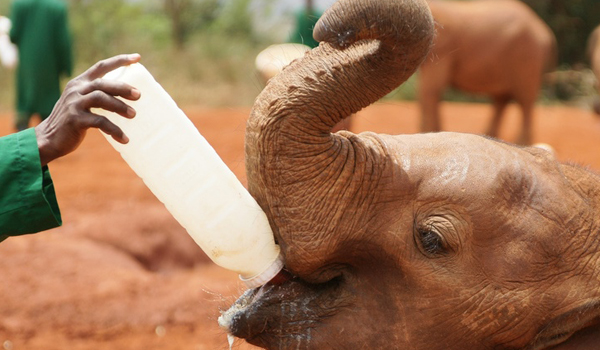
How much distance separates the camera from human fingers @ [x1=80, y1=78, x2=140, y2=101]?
242 centimetres

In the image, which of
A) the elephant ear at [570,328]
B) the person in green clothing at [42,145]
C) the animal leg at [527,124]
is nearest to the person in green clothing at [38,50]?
the animal leg at [527,124]

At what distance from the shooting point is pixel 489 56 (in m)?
12.8

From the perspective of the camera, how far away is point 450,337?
2.59 meters

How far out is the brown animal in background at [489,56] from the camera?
478 inches

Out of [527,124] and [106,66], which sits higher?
[106,66]

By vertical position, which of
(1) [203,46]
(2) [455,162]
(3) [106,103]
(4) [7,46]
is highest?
(3) [106,103]

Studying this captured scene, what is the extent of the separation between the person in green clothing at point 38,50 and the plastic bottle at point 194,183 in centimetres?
926

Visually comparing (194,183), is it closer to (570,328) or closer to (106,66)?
(106,66)

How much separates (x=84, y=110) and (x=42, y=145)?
A: 19cm

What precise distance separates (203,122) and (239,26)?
14.0m

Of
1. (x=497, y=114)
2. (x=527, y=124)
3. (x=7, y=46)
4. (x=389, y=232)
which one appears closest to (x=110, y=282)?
(x=389, y=232)

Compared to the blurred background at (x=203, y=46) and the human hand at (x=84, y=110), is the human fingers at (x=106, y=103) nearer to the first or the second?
the human hand at (x=84, y=110)

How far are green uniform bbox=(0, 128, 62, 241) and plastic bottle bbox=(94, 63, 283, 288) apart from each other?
24 cm

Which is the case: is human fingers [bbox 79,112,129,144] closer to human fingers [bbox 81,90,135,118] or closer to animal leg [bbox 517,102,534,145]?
human fingers [bbox 81,90,135,118]
